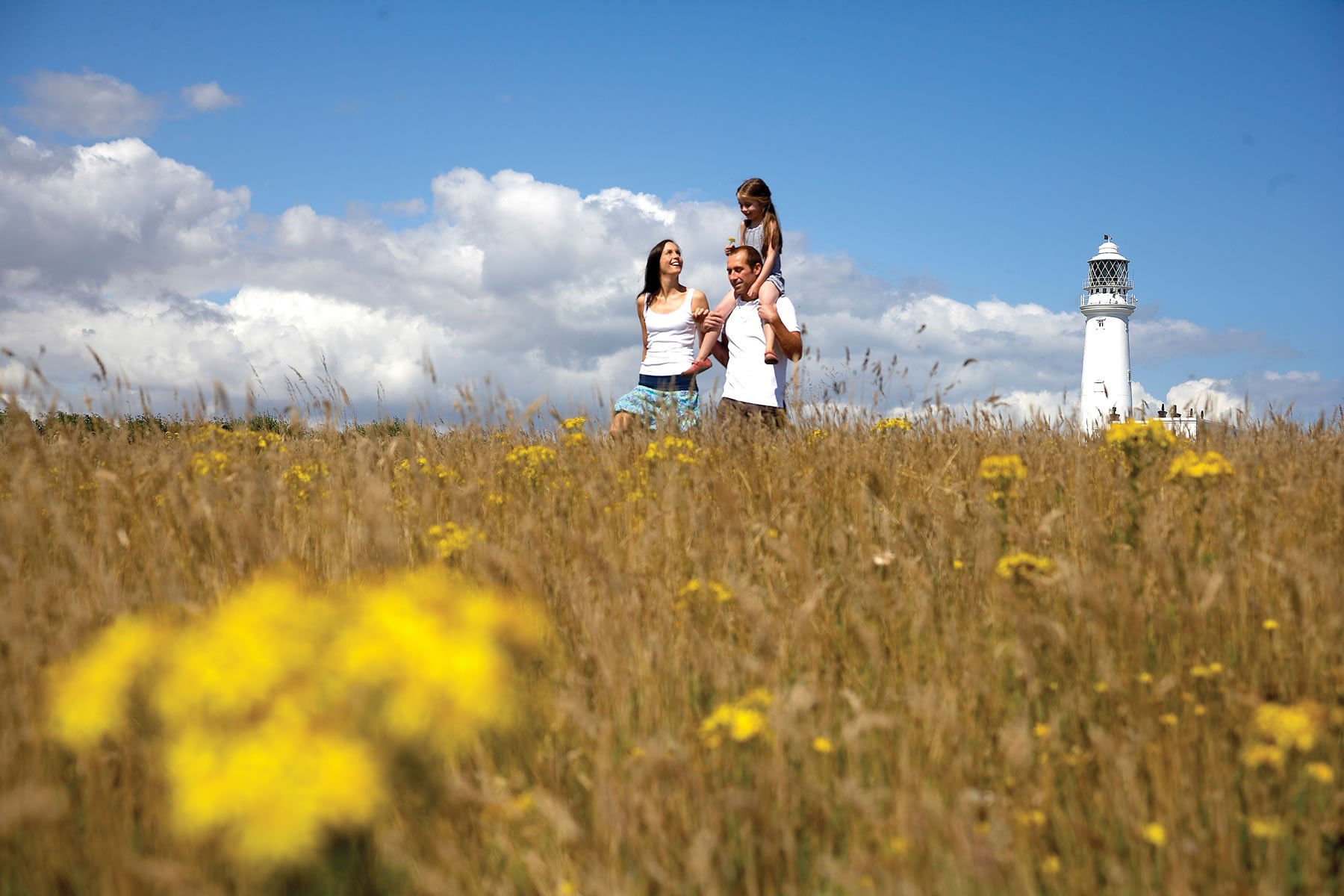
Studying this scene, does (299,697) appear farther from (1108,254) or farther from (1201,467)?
(1108,254)

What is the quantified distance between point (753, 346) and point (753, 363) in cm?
14

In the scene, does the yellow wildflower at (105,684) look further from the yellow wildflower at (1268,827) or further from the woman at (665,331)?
the woman at (665,331)

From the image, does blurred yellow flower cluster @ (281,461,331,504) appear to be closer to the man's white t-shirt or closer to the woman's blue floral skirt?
the woman's blue floral skirt

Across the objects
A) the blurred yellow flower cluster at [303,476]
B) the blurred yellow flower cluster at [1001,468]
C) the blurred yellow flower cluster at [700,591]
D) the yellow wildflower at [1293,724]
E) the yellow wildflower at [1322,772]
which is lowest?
the yellow wildflower at [1322,772]

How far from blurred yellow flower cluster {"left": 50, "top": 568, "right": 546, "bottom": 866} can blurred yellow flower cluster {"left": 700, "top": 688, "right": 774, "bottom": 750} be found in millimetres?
476

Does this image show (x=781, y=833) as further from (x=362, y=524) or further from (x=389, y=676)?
(x=362, y=524)

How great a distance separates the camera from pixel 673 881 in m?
1.49

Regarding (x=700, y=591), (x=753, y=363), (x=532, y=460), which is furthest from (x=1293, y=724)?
(x=753, y=363)

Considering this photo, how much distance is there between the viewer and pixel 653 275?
307 inches

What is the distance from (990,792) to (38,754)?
6.76ft

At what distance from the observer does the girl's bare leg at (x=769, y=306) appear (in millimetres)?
6723

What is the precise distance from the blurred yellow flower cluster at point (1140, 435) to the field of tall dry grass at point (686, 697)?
2cm

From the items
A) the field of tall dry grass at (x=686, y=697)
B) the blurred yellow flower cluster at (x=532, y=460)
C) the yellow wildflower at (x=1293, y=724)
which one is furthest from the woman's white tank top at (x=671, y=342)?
the yellow wildflower at (x=1293, y=724)

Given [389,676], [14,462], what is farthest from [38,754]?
[14,462]
